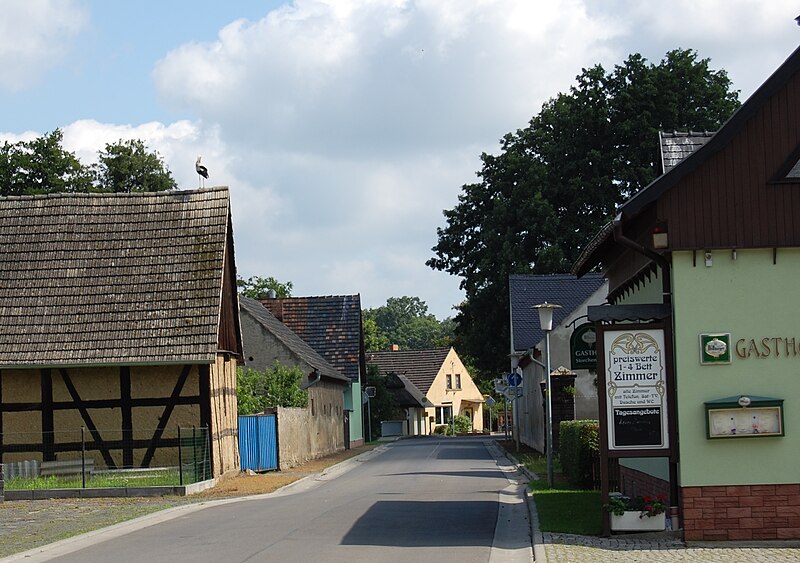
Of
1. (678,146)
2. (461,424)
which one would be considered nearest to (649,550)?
(678,146)

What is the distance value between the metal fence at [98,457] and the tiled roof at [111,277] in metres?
1.84

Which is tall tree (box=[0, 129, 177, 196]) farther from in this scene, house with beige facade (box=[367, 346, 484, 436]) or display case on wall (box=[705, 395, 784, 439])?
display case on wall (box=[705, 395, 784, 439])

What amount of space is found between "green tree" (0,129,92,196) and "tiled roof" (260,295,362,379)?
11994mm

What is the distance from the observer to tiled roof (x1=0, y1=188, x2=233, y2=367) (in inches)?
1064

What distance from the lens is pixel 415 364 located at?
98125mm

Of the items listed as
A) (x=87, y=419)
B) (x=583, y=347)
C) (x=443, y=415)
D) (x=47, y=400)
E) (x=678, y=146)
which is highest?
(x=678, y=146)

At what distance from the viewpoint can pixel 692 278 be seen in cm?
1476

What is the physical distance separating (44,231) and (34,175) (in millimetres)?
28133

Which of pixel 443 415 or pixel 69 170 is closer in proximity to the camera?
pixel 69 170

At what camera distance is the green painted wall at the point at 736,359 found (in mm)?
14508

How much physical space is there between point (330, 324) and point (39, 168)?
16582 mm

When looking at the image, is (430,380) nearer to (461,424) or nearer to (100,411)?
(461,424)

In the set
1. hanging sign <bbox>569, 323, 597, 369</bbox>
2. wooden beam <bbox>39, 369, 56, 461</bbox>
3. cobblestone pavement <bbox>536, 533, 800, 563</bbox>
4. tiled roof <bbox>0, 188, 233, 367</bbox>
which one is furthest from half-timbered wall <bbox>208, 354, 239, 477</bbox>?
cobblestone pavement <bbox>536, 533, 800, 563</bbox>

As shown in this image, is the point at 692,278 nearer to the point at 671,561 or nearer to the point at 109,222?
the point at 671,561
